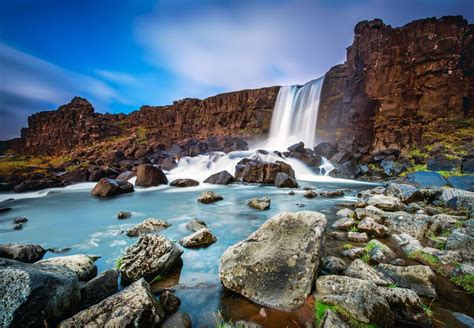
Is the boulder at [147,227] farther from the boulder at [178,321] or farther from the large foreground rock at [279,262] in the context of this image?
the boulder at [178,321]

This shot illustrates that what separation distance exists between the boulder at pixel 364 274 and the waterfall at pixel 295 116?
40742mm

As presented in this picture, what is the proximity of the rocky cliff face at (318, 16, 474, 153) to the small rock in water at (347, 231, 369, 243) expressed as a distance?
2756 cm

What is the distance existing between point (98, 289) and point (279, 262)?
Result: 10.7 feet

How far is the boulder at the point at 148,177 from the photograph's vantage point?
20953 mm

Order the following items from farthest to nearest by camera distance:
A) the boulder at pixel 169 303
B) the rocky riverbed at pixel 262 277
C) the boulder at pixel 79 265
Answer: the boulder at pixel 79 265
the boulder at pixel 169 303
the rocky riverbed at pixel 262 277

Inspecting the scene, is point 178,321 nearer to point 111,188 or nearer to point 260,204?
point 260,204

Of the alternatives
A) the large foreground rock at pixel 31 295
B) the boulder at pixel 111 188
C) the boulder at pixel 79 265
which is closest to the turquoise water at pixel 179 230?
the boulder at pixel 79 265

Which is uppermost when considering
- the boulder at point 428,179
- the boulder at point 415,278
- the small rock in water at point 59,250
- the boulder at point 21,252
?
the boulder at point 428,179

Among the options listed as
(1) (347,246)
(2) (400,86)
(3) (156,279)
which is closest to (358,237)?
(1) (347,246)

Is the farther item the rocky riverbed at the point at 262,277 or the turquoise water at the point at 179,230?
the turquoise water at the point at 179,230

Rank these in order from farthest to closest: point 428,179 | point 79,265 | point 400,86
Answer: point 400,86, point 428,179, point 79,265

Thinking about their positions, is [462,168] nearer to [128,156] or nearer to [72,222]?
[72,222]

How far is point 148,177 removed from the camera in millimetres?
21156

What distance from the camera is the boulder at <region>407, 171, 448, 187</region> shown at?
15219 millimetres
